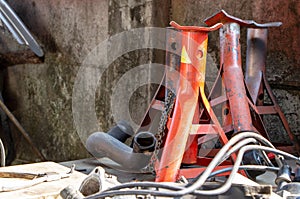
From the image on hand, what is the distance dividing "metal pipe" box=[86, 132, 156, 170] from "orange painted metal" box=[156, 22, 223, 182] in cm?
36

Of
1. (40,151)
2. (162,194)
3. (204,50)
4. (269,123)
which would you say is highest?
(204,50)

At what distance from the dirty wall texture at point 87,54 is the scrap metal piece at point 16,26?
0.22 meters

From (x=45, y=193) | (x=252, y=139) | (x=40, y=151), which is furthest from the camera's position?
(x=40, y=151)

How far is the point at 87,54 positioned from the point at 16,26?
86cm

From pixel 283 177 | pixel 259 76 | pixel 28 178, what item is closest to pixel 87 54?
pixel 259 76

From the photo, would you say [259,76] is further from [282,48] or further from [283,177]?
Answer: [283,177]

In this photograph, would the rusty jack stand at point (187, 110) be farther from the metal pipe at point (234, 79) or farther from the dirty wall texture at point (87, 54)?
the dirty wall texture at point (87, 54)

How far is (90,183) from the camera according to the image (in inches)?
55.9

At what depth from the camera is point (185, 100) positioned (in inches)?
93.8

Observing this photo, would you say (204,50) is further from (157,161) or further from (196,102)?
(157,161)

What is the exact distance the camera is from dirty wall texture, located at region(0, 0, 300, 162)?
3191mm

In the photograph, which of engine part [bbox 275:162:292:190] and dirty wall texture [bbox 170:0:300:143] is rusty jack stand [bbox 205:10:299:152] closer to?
dirty wall texture [bbox 170:0:300:143]

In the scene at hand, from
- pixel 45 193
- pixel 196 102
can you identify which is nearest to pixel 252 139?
pixel 45 193

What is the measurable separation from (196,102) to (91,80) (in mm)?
1957
